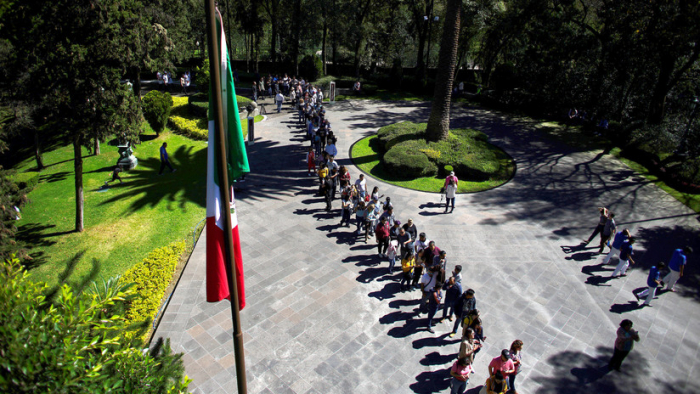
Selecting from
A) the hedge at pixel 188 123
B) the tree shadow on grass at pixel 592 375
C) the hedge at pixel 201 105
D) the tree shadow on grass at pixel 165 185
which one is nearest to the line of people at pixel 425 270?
the tree shadow on grass at pixel 592 375

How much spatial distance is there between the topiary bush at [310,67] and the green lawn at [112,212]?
18.0m

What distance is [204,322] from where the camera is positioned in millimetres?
9961

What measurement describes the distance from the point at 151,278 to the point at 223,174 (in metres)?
7.80

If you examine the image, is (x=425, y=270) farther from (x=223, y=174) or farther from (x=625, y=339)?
(x=223, y=174)

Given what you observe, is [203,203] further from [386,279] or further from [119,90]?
[386,279]

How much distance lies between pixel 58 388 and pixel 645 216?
60.6ft

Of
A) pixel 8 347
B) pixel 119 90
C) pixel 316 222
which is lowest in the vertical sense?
pixel 316 222

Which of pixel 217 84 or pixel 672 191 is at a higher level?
pixel 217 84

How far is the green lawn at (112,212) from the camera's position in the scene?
13.9m

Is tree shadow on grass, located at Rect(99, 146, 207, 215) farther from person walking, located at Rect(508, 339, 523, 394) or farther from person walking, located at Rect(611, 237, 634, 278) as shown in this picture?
person walking, located at Rect(611, 237, 634, 278)

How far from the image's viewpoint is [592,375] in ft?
28.8

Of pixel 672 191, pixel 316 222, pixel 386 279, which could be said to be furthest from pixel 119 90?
pixel 672 191

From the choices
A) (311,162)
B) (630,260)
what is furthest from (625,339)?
(311,162)

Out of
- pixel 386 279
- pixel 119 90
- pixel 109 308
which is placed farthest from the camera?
pixel 119 90
